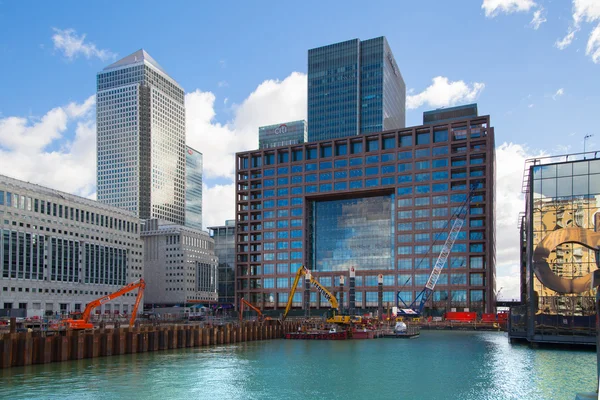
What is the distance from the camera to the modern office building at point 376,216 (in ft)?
540

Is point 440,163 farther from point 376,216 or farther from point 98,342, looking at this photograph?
point 98,342

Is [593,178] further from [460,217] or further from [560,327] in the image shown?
Answer: [460,217]

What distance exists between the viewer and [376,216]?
183500 millimetres

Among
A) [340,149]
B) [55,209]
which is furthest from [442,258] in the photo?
[55,209]

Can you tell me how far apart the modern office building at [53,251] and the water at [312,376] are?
9704cm

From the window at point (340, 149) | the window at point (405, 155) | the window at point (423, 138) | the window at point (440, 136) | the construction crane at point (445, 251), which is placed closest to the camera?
the construction crane at point (445, 251)

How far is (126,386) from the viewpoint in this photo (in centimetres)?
4631

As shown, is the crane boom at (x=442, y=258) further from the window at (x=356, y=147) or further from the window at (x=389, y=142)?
the window at (x=356, y=147)

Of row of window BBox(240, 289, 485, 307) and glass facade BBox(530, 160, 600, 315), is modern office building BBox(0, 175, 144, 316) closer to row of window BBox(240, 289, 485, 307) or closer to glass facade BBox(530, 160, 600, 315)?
row of window BBox(240, 289, 485, 307)

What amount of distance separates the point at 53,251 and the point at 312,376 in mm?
134802

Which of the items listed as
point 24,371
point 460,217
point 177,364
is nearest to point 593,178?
point 177,364

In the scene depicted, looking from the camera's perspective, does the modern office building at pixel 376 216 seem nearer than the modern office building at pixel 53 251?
No

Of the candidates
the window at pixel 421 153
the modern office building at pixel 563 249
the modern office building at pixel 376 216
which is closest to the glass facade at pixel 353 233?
the modern office building at pixel 376 216

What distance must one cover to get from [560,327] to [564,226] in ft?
39.4
